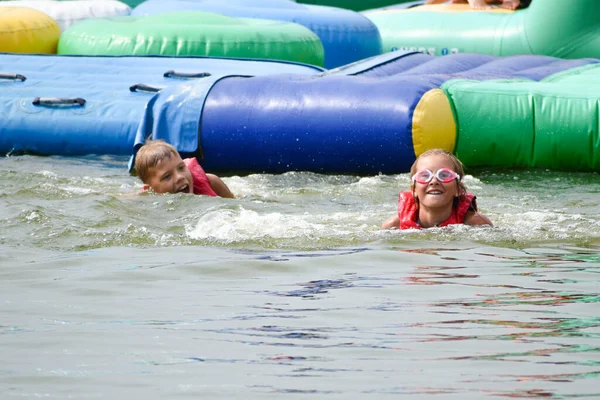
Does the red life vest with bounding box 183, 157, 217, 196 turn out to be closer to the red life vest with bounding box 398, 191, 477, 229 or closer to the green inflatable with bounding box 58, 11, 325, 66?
→ the red life vest with bounding box 398, 191, 477, 229

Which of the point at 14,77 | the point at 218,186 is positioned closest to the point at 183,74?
the point at 14,77

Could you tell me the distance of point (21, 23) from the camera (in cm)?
1016

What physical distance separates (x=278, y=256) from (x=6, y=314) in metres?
1.37

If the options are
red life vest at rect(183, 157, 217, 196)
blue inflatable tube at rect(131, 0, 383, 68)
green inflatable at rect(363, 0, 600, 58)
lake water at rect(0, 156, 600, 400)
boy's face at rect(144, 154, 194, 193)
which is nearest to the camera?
lake water at rect(0, 156, 600, 400)

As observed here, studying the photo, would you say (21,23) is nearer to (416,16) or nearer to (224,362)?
(416,16)

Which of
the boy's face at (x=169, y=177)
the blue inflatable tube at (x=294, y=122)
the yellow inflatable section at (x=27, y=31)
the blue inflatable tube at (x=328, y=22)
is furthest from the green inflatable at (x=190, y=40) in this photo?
the boy's face at (x=169, y=177)

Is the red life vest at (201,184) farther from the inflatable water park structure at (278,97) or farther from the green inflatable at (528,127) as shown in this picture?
the green inflatable at (528,127)

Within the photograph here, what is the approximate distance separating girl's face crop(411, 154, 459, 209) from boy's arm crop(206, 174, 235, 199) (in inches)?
60.8

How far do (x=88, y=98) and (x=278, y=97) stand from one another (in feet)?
5.66

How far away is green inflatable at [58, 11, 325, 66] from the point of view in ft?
31.3

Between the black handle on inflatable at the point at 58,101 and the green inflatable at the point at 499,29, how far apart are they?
5.10m

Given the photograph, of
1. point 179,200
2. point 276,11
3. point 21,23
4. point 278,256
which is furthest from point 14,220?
point 276,11

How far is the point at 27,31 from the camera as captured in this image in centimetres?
1012

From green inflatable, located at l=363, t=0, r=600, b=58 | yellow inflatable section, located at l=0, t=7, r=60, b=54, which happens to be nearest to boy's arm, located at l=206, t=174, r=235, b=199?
yellow inflatable section, located at l=0, t=7, r=60, b=54
